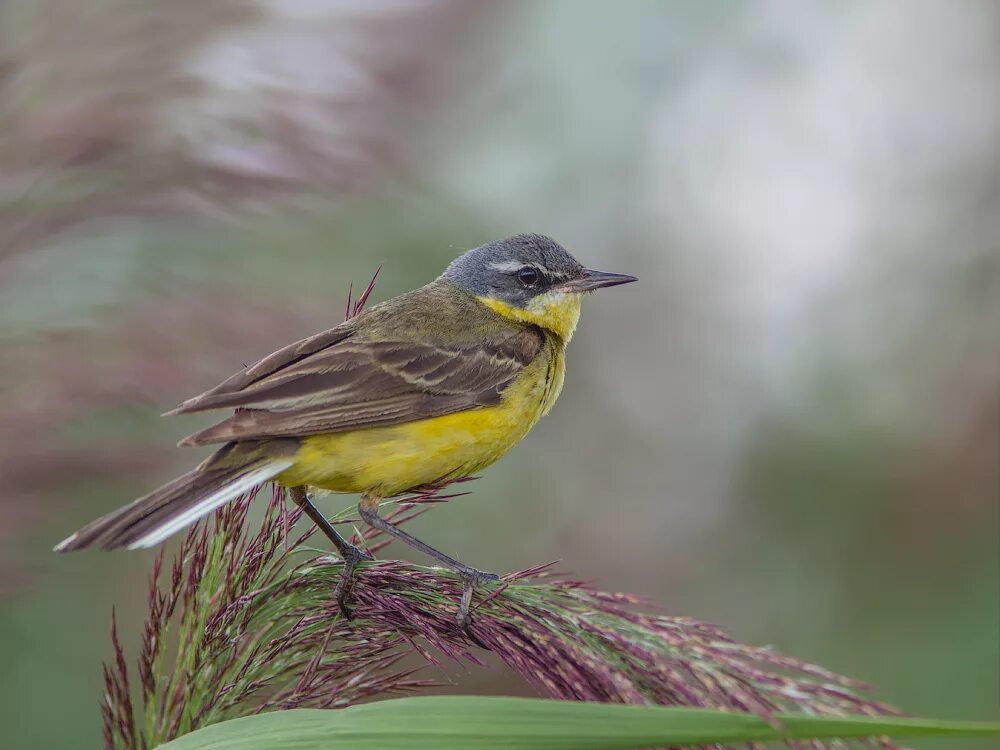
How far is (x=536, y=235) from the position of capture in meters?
4.21

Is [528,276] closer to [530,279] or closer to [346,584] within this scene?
[530,279]

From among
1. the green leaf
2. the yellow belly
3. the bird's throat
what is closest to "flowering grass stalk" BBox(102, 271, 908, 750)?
the green leaf

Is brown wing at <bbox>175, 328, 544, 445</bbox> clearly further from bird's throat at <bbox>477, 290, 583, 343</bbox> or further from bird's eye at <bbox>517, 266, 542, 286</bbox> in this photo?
bird's eye at <bbox>517, 266, 542, 286</bbox>

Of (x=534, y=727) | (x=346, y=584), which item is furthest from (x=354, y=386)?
(x=534, y=727)

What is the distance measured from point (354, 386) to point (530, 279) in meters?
1.17

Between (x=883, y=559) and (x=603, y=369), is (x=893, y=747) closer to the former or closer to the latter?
(x=883, y=559)

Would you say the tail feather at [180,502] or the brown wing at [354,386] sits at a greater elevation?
the brown wing at [354,386]

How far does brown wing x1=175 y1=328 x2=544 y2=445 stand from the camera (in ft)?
9.46

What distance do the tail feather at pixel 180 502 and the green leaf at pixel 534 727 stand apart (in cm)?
58

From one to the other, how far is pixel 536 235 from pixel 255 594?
2.23 m

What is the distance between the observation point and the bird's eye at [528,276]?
417 cm

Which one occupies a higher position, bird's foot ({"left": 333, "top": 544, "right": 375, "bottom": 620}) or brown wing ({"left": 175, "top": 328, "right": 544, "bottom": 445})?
brown wing ({"left": 175, "top": 328, "right": 544, "bottom": 445})

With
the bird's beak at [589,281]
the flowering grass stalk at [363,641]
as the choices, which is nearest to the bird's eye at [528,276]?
the bird's beak at [589,281]

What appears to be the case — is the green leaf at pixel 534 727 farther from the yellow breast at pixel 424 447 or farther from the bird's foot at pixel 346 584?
the yellow breast at pixel 424 447
